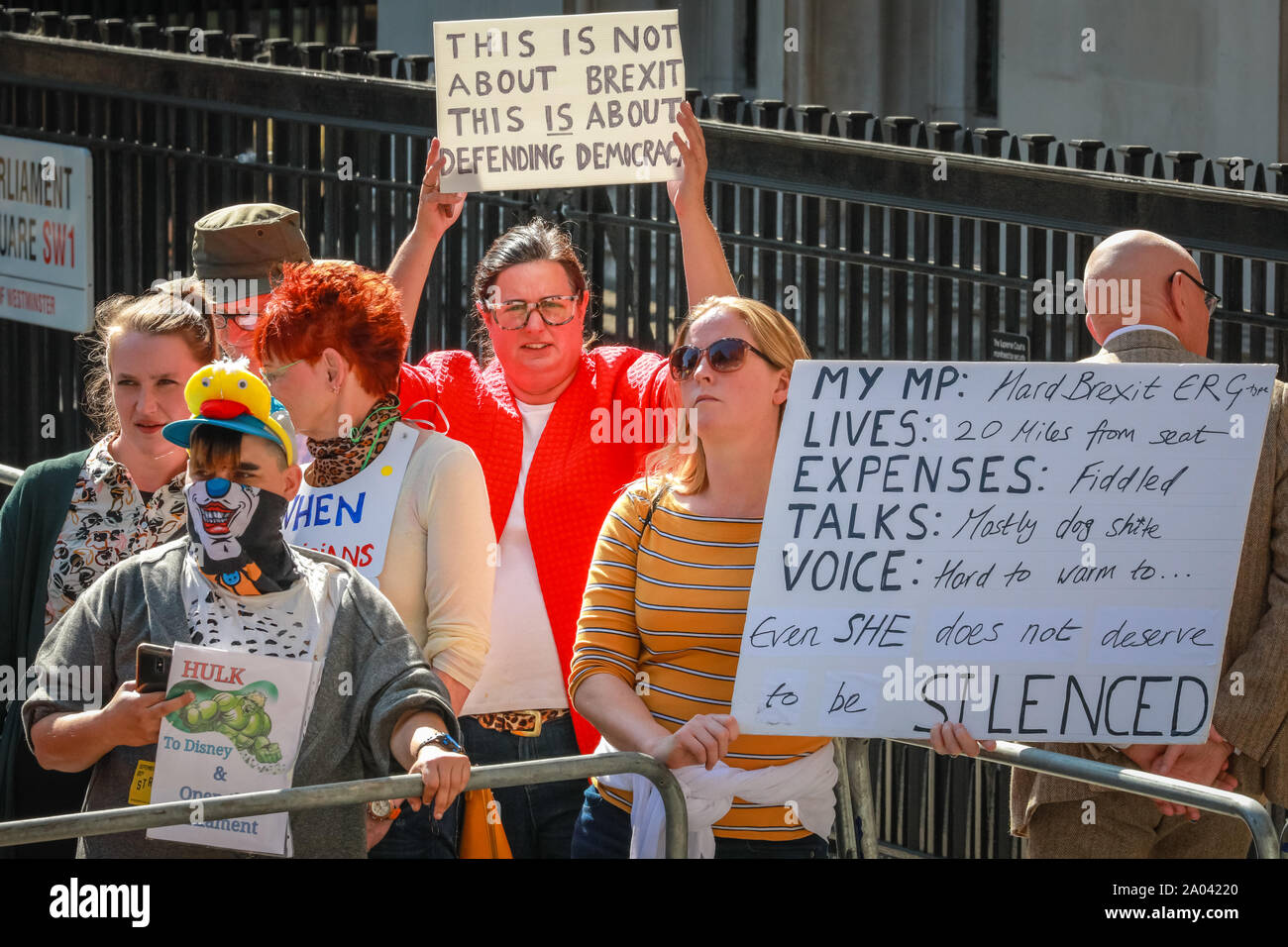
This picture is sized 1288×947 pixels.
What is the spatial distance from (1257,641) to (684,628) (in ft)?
4.05

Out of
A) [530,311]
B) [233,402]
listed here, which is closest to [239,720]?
[233,402]

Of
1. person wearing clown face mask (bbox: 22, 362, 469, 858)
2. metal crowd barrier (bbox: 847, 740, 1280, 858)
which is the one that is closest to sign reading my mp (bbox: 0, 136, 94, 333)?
person wearing clown face mask (bbox: 22, 362, 469, 858)

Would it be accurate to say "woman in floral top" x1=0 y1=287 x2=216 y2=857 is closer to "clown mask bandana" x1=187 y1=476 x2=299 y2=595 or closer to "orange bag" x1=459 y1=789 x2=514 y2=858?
"clown mask bandana" x1=187 y1=476 x2=299 y2=595

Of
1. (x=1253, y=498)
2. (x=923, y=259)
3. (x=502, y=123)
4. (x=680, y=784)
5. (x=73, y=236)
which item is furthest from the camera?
(x=73, y=236)

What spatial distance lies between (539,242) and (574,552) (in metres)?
0.77

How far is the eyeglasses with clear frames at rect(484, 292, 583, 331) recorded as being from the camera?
15.5 feet

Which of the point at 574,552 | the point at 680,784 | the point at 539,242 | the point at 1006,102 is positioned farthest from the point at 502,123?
the point at 1006,102

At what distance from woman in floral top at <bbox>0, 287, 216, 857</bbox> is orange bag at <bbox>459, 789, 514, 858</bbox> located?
2.78 ft

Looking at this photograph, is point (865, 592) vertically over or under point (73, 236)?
under

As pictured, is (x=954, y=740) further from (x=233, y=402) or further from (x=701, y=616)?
(x=233, y=402)

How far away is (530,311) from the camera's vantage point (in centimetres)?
471

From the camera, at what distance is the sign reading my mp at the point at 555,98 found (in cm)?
548

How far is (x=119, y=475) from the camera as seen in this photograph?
169 inches
